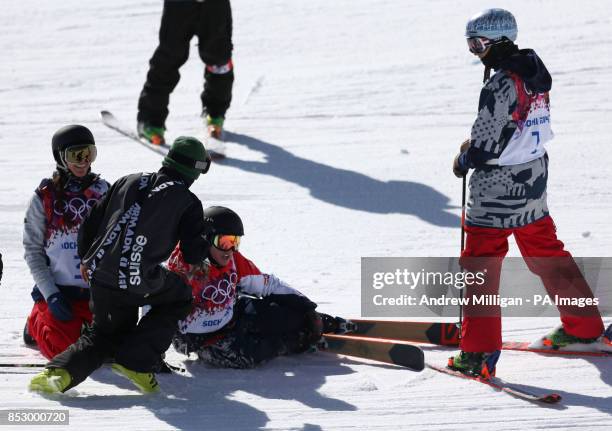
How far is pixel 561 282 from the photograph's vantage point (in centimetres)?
Result: 522

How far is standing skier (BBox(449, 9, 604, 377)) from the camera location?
4.84m

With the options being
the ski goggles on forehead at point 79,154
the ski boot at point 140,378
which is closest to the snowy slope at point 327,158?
the ski boot at point 140,378

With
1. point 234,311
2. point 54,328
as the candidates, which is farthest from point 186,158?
point 54,328

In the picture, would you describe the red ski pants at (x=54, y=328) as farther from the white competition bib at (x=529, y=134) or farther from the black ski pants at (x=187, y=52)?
the black ski pants at (x=187, y=52)

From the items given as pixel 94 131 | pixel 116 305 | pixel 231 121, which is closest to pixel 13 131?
pixel 94 131

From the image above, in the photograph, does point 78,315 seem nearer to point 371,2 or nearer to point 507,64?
point 507,64

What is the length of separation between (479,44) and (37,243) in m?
2.37

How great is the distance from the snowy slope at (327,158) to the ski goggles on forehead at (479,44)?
1557 millimetres

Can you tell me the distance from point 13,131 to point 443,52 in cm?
444

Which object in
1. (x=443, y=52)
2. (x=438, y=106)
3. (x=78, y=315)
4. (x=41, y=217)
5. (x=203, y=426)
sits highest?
(x=443, y=52)

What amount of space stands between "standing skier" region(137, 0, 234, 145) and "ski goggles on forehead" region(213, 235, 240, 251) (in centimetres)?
414

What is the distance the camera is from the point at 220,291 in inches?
205

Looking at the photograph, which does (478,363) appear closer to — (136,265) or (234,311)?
(234,311)

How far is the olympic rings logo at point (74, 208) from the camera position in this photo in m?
5.30
